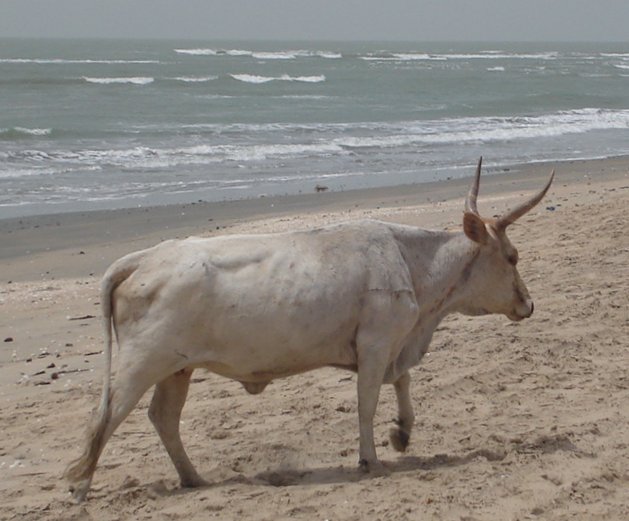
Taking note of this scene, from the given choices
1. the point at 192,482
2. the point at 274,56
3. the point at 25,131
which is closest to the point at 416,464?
the point at 192,482

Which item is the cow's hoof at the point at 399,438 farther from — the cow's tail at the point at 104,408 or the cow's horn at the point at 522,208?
the cow's tail at the point at 104,408

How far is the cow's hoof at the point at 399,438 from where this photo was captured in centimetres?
654

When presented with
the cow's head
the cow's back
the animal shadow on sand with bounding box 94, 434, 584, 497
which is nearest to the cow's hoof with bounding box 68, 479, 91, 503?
the animal shadow on sand with bounding box 94, 434, 584, 497

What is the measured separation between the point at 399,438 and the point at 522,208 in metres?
1.53

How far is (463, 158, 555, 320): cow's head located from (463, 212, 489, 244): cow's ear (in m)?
0.02

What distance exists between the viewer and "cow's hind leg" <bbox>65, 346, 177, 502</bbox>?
584 cm

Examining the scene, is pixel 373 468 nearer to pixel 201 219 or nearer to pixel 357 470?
pixel 357 470

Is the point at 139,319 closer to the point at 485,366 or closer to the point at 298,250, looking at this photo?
the point at 298,250

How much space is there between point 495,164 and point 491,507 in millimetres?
19105

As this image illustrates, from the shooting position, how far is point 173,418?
626cm

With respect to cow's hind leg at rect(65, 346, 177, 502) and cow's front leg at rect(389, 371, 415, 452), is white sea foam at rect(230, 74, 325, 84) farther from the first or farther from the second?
cow's hind leg at rect(65, 346, 177, 502)

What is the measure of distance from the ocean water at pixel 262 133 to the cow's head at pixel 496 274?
39.0 feet

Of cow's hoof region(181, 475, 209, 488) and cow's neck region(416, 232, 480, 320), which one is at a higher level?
cow's neck region(416, 232, 480, 320)

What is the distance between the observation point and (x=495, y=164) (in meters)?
24.0
